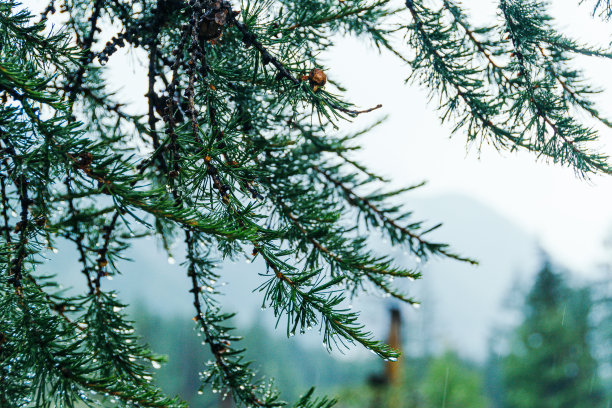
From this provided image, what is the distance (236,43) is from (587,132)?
1.17m

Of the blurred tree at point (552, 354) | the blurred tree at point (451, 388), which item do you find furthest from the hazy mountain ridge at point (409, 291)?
the blurred tree at point (451, 388)

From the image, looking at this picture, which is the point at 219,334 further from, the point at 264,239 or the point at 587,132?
the point at 587,132

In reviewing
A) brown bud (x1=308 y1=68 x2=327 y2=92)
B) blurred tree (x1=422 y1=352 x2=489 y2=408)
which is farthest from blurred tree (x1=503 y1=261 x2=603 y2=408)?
brown bud (x1=308 y1=68 x2=327 y2=92)

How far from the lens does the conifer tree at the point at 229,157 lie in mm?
976

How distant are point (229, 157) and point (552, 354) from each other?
1975cm

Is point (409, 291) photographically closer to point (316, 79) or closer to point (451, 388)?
point (316, 79)

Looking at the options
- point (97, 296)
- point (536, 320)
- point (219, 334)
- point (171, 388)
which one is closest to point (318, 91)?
point (219, 334)

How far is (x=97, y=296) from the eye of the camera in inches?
59.1

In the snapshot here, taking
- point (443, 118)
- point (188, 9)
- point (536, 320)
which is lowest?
point (443, 118)

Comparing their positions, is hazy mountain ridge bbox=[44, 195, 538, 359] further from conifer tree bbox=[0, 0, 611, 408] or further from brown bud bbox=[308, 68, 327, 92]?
brown bud bbox=[308, 68, 327, 92]

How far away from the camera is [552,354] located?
17.1 metres

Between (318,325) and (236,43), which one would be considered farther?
(236,43)

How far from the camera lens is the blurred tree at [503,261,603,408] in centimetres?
1677

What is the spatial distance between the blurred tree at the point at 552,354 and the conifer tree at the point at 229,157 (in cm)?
1761
